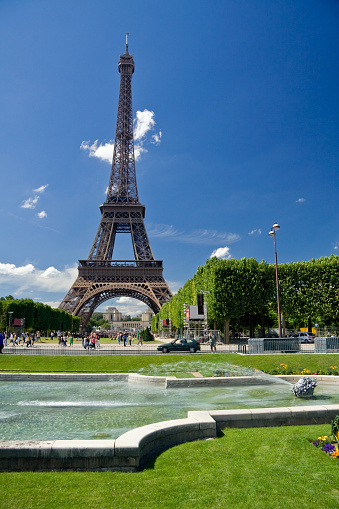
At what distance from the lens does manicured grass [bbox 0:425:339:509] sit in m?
5.10

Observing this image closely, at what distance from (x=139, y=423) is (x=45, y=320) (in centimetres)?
6259

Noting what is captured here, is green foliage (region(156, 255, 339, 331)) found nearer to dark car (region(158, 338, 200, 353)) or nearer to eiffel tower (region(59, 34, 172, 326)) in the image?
dark car (region(158, 338, 200, 353))

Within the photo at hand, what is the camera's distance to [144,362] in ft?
76.0

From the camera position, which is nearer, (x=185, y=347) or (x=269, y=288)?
(x=185, y=347)

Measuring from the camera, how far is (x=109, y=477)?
233 inches

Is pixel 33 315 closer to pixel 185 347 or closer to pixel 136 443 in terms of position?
pixel 185 347

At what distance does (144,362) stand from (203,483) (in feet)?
58.6

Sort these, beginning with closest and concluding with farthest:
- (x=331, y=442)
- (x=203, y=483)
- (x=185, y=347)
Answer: (x=203, y=483) → (x=331, y=442) → (x=185, y=347)

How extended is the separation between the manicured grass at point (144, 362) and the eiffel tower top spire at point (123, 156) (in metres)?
69.8

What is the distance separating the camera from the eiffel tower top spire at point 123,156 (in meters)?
93.1

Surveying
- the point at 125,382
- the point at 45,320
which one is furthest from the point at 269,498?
the point at 45,320

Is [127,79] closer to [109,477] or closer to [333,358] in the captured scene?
→ [333,358]

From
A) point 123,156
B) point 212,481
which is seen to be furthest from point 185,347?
point 123,156

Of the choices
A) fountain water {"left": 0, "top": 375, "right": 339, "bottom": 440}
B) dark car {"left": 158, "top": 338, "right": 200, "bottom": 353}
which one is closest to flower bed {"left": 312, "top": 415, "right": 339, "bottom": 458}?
fountain water {"left": 0, "top": 375, "right": 339, "bottom": 440}
